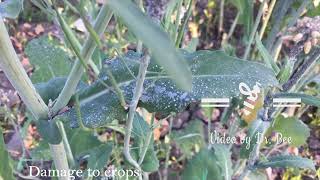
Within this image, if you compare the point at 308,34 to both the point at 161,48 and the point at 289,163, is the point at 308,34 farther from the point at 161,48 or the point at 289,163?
the point at 161,48

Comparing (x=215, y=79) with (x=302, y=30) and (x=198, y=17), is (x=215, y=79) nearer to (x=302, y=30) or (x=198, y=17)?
(x=302, y=30)

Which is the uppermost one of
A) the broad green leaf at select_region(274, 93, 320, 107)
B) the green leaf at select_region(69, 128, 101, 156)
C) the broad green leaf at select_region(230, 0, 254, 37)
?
the broad green leaf at select_region(230, 0, 254, 37)

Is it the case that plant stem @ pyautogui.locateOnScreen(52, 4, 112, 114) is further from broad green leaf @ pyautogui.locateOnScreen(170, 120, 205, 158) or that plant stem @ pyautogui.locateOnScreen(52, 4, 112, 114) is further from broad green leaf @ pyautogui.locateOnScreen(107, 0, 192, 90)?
broad green leaf @ pyautogui.locateOnScreen(170, 120, 205, 158)

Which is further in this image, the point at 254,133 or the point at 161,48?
the point at 254,133

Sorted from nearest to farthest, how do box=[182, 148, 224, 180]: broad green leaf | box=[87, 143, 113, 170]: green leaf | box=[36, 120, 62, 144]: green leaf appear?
box=[36, 120, 62, 144]: green leaf → box=[87, 143, 113, 170]: green leaf → box=[182, 148, 224, 180]: broad green leaf

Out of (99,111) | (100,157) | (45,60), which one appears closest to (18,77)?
(99,111)

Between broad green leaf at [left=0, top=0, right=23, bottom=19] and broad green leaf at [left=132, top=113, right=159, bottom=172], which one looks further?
broad green leaf at [left=132, top=113, right=159, bottom=172]

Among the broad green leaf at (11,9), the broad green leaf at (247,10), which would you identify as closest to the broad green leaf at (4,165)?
the broad green leaf at (11,9)

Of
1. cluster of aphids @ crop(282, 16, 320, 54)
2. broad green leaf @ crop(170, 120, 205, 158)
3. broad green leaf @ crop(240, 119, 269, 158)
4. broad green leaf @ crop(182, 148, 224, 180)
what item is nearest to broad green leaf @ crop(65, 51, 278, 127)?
cluster of aphids @ crop(282, 16, 320, 54)
